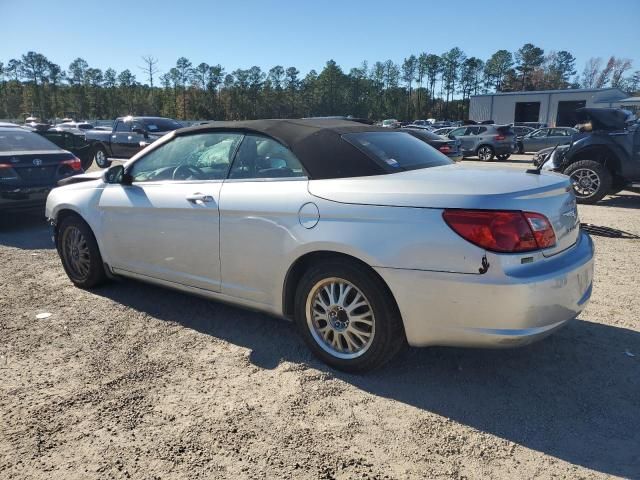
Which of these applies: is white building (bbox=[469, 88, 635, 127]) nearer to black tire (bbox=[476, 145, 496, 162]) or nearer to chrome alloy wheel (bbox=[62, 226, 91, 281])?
black tire (bbox=[476, 145, 496, 162])

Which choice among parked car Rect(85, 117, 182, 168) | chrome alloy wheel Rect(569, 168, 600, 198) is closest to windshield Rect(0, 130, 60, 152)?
parked car Rect(85, 117, 182, 168)

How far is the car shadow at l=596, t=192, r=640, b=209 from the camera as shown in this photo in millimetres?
9586

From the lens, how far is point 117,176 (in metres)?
4.32

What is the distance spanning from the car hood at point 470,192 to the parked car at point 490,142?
20.1 m

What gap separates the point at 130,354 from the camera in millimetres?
3488

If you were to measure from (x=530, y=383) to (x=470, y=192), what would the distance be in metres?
1.27

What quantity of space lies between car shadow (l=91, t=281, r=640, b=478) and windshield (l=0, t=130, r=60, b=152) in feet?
18.4

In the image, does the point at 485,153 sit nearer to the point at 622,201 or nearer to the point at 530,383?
the point at 622,201

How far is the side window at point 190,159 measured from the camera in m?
3.75

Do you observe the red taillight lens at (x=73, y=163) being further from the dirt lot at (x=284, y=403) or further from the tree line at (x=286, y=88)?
the tree line at (x=286, y=88)

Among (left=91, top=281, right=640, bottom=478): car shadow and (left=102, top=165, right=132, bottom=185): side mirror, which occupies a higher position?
(left=102, top=165, right=132, bottom=185): side mirror

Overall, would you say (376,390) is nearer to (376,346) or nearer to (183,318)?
(376,346)

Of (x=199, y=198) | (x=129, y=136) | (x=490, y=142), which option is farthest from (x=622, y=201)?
(x=129, y=136)

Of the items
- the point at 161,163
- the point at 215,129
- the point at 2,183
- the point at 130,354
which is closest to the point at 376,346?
the point at 130,354
